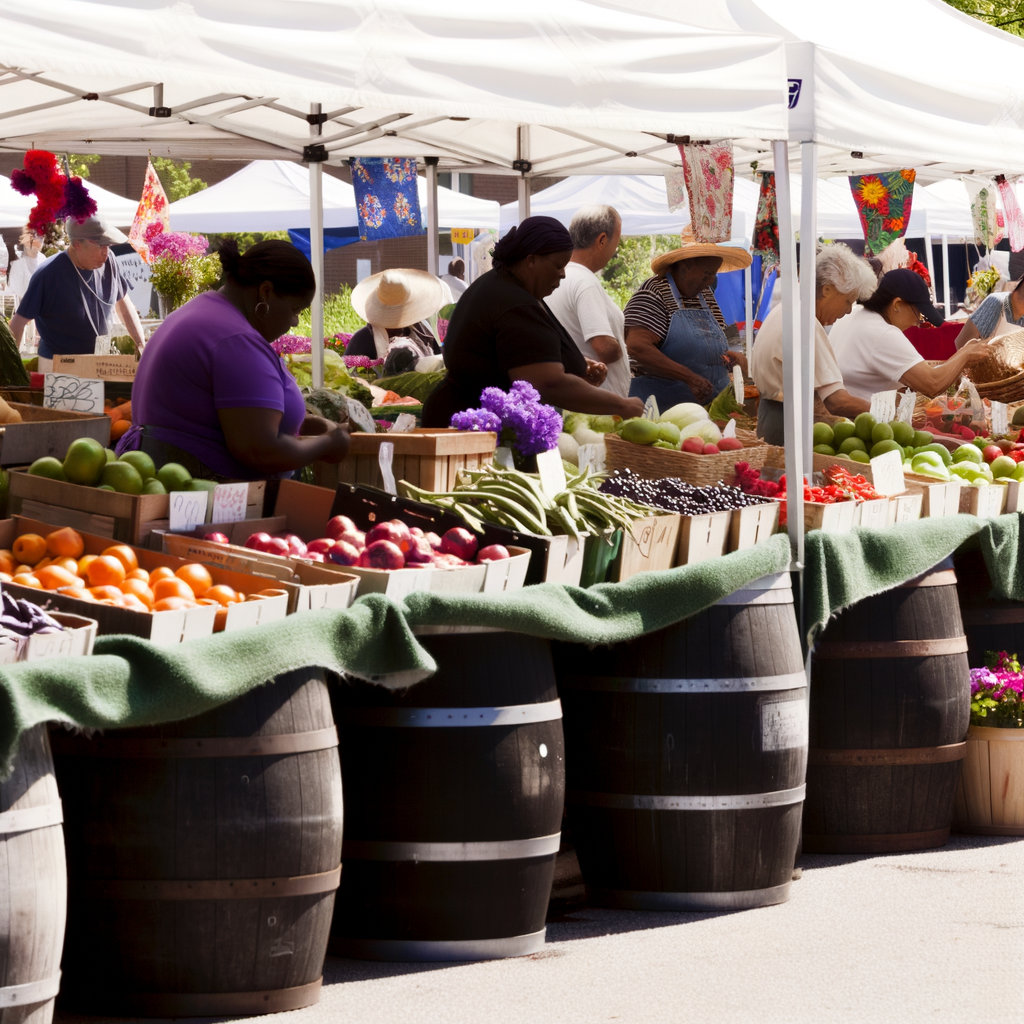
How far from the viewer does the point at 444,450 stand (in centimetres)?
445

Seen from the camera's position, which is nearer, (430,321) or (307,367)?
(307,367)

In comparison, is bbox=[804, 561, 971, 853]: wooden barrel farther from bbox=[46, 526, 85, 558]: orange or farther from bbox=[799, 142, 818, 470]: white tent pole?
bbox=[46, 526, 85, 558]: orange

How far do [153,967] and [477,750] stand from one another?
34.9 inches

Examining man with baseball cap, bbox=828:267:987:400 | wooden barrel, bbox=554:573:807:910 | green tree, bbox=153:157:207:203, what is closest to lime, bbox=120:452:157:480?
wooden barrel, bbox=554:573:807:910

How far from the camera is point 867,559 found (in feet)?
15.6

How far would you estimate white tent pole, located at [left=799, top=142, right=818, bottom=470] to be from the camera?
15.0 feet

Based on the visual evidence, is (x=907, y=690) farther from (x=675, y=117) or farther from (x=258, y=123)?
(x=258, y=123)

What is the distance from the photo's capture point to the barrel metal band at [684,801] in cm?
420

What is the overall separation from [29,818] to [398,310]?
7.85m

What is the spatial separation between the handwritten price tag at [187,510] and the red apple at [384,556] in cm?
50

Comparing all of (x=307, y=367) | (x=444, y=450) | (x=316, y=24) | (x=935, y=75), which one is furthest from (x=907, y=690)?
(x=307, y=367)

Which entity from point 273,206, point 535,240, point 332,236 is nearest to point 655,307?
point 535,240

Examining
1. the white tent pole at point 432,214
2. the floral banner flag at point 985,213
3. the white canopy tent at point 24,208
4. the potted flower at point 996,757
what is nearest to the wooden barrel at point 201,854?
the potted flower at point 996,757

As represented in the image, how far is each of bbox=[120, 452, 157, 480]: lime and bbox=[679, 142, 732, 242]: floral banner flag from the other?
294 cm
